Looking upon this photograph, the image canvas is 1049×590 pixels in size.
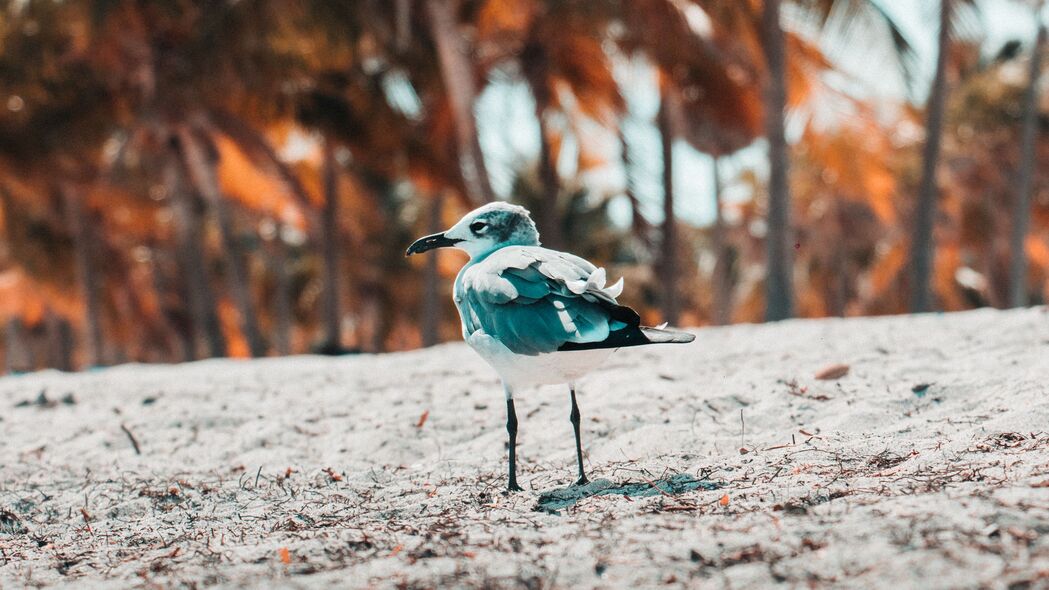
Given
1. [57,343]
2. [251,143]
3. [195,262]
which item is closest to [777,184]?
[251,143]

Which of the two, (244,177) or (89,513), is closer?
(89,513)

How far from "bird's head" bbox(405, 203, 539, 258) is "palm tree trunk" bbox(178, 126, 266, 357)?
12303mm

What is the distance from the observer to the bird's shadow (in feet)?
13.0

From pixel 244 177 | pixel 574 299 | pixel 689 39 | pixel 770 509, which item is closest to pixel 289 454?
pixel 574 299

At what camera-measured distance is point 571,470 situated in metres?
4.66

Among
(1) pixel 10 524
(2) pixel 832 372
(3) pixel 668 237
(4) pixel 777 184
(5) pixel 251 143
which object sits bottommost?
(1) pixel 10 524

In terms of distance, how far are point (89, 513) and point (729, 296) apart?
39304 mm

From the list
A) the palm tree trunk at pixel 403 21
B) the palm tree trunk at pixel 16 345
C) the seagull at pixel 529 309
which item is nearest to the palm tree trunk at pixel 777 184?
the palm tree trunk at pixel 403 21

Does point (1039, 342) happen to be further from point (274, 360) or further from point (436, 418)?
point (274, 360)

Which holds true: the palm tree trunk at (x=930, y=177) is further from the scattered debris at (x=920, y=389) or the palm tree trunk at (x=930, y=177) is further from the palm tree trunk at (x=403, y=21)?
the scattered debris at (x=920, y=389)

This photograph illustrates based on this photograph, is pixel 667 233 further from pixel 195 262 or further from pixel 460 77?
pixel 195 262

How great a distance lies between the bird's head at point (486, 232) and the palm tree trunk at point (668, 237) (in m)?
10.3

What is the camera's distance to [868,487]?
3.66 meters

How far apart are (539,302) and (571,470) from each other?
1.00 metres
